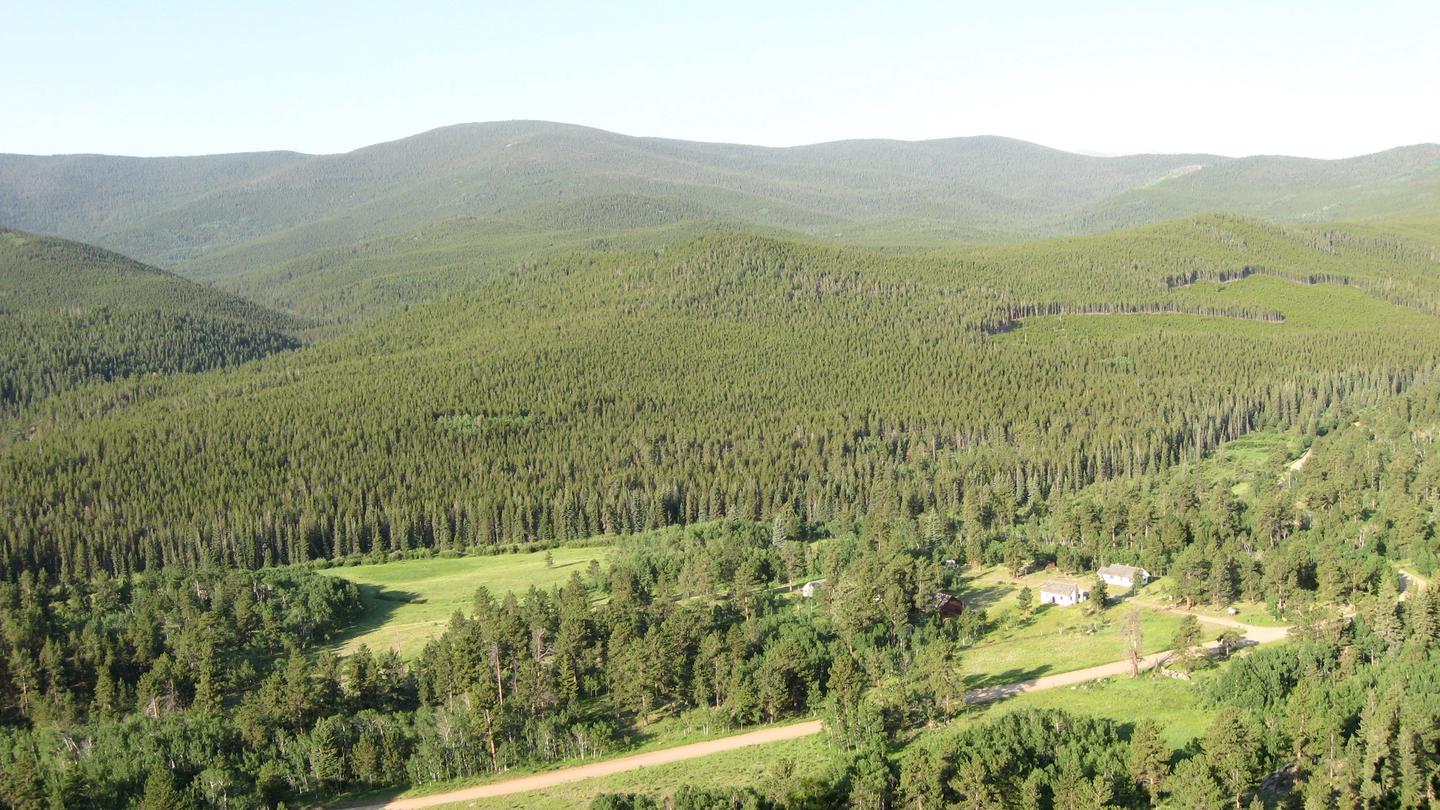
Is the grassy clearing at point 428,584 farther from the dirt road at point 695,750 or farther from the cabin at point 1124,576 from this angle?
the cabin at point 1124,576

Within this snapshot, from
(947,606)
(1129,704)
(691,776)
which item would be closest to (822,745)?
(691,776)

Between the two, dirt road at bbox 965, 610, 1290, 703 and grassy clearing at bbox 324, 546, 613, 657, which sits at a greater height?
dirt road at bbox 965, 610, 1290, 703

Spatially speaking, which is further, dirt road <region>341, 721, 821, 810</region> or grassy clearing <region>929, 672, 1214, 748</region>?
dirt road <region>341, 721, 821, 810</region>

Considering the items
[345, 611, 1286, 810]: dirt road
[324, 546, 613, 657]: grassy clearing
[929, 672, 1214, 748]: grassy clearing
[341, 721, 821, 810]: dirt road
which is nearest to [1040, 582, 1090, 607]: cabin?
[345, 611, 1286, 810]: dirt road

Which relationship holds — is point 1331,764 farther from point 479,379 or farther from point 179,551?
point 479,379

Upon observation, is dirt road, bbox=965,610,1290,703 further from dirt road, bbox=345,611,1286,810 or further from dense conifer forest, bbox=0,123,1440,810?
dense conifer forest, bbox=0,123,1440,810

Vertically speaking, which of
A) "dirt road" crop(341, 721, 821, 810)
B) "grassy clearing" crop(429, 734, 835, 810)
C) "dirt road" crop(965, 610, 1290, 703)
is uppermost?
"dirt road" crop(965, 610, 1290, 703)

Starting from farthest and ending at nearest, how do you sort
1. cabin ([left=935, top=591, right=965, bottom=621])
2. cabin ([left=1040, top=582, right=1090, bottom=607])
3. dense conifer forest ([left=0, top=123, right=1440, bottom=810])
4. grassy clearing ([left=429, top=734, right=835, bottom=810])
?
cabin ([left=1040, top=582, right=1090, bottom=607])
cabin ([left=935, top=591, right=965, bottom=621])
grassy clearing ([left=429, top=734, right=835, bottom=810])
dense conifer forest ([left=0, top=123, right=1440, bottom=810])

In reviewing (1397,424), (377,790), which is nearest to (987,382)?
(1397,424)
